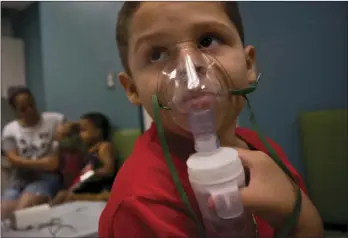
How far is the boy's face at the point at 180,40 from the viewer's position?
332 mm

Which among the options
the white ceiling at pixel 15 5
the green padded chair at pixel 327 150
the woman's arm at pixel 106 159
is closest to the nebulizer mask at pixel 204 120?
the woman's arm at pixel 106 159

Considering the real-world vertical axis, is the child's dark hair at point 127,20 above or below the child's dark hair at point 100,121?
above

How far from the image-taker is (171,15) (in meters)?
0.33

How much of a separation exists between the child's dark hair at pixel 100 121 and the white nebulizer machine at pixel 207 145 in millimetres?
412

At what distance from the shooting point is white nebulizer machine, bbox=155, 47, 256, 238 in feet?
0.89

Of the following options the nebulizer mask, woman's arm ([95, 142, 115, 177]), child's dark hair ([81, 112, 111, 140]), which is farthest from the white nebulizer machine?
child's dark hair ([81, 112, 111, 140])

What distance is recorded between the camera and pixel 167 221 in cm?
31

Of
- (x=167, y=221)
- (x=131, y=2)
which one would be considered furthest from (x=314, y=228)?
(x=131, y=2)

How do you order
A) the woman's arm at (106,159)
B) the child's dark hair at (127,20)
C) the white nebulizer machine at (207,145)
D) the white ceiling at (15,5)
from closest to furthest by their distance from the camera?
the white nebulizer machine at (207,145), the child's dark hair at (127,20), the woman's arm at (106,159), the white ceiling at (15,5)

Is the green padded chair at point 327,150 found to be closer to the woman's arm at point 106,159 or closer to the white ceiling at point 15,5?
the woman's arm at point 106,159

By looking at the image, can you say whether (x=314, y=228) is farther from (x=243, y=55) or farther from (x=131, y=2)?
(x=131, y=2)

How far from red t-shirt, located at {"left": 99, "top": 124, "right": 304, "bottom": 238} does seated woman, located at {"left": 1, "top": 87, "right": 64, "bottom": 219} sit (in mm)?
440

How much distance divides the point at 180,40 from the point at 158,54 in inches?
1.1

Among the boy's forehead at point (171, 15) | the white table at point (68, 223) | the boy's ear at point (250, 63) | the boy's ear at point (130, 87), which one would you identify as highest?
the boy's forehead at point (171, 15)
